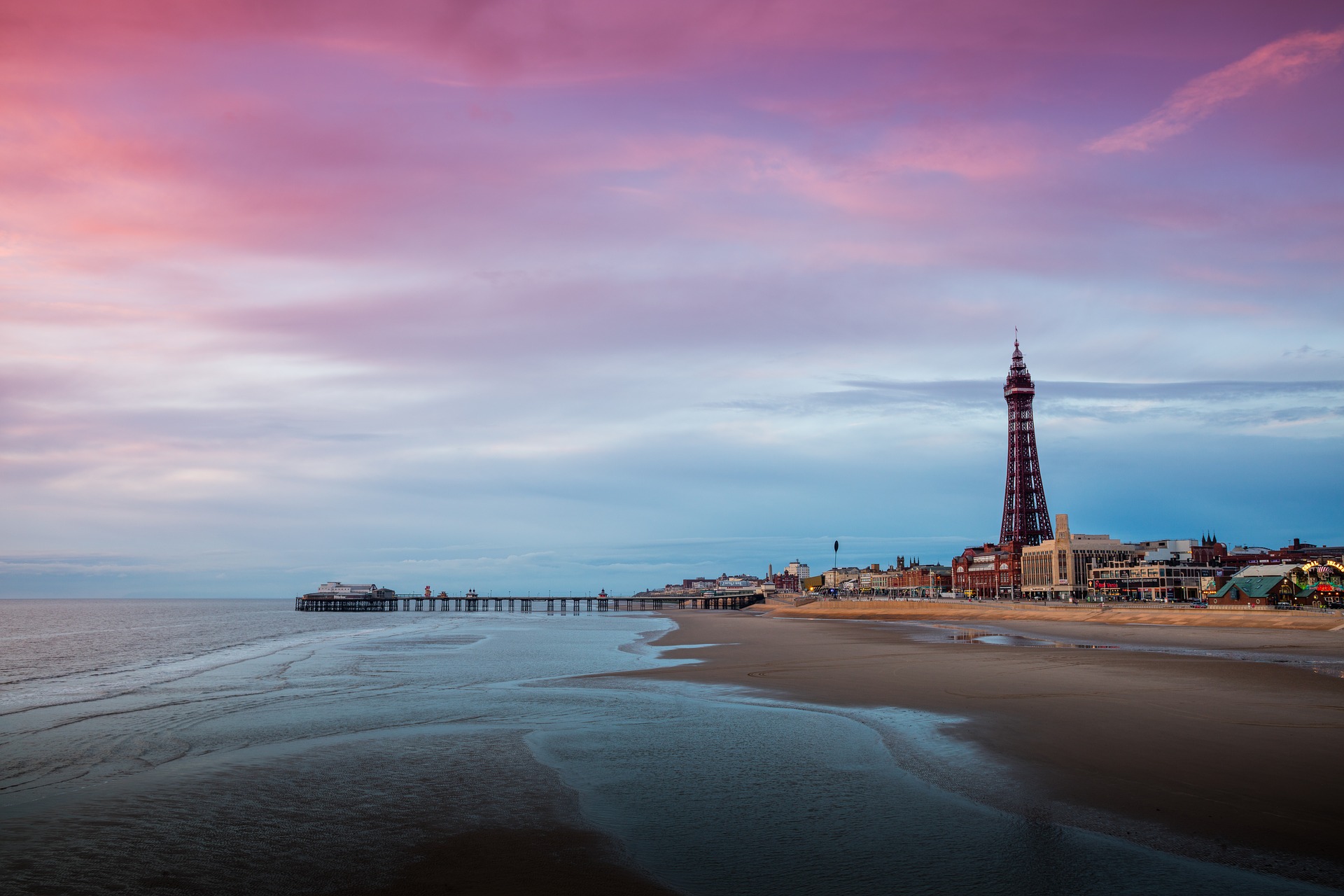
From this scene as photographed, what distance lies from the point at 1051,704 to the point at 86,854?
56.7 ft

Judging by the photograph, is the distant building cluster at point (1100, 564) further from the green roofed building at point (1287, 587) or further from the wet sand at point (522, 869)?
the wet sand at point (522, 869)

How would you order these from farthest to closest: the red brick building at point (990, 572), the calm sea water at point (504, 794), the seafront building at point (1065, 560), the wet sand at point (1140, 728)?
1. the red brick building at point (990, 572)
2. the seafront building at point (1065, 560)
3. the wet sand at point (1140, 728)
4. the calm sea water at point (504, 794)

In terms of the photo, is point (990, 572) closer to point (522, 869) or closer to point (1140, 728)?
point (1140, 728)

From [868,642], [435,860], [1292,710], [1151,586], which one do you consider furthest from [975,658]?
[1151,586]

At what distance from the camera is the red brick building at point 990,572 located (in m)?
167

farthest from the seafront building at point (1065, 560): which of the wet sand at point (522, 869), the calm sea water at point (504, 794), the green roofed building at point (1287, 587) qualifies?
the wet sand at point (522, 869)

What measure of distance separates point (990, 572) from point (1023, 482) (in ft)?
69.1

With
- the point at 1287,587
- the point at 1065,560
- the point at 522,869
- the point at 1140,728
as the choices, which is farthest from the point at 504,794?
the point at 1065,560

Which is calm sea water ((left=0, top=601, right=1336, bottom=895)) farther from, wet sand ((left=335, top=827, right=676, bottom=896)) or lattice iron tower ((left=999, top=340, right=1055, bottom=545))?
lattice iron tower ((left=999, top=340, right=1055, bottom=545))

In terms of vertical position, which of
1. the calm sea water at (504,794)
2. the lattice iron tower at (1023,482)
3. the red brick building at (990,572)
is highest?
the lattice iron tower at (1023,482)

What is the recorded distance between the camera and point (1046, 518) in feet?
571

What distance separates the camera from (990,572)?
178 metres

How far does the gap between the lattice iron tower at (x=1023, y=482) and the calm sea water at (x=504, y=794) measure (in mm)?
167280

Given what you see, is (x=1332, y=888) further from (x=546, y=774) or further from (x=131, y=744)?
(x=131, y=744)
